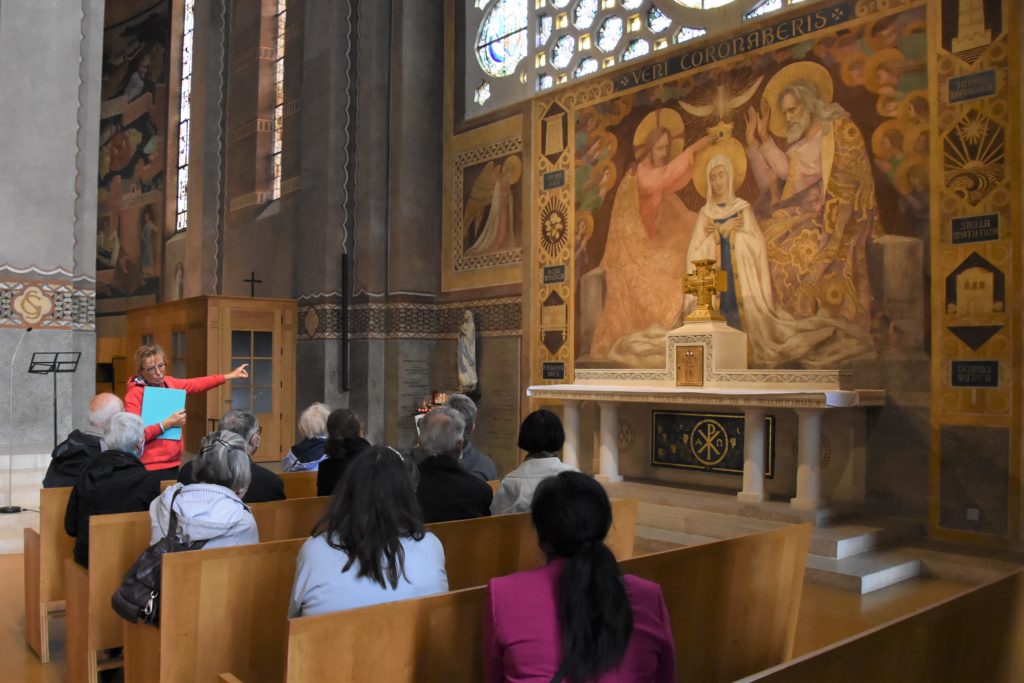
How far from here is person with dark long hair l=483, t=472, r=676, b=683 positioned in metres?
2.26

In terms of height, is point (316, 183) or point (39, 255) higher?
point (316, 183)

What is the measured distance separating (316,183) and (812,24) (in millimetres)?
8415

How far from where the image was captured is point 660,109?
10469 millimetres

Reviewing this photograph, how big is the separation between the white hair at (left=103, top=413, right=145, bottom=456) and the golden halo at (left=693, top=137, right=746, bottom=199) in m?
6.96

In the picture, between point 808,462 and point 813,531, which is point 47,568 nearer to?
point 813,531

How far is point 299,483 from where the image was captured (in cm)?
611

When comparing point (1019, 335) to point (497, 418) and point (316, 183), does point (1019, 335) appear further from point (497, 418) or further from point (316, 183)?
point (316, 183)

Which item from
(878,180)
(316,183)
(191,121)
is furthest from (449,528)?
(191,121)

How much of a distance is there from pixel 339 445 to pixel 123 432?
48.0 inches

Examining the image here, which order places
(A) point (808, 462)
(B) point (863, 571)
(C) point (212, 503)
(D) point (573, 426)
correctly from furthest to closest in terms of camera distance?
(D) point (573, 426) < (A) point (808, 462) < (B) point (863, 571) < (C) point (212, 503)

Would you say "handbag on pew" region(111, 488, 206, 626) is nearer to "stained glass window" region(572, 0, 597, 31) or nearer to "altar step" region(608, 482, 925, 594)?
"altar step" region(608, 482, 925, 594)

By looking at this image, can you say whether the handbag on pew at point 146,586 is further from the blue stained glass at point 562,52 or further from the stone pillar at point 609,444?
the blue stained glass at point 562,52

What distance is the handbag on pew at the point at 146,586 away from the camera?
352 centimetres

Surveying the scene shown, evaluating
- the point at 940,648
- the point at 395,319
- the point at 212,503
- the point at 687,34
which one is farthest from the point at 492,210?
the point at 940,648
